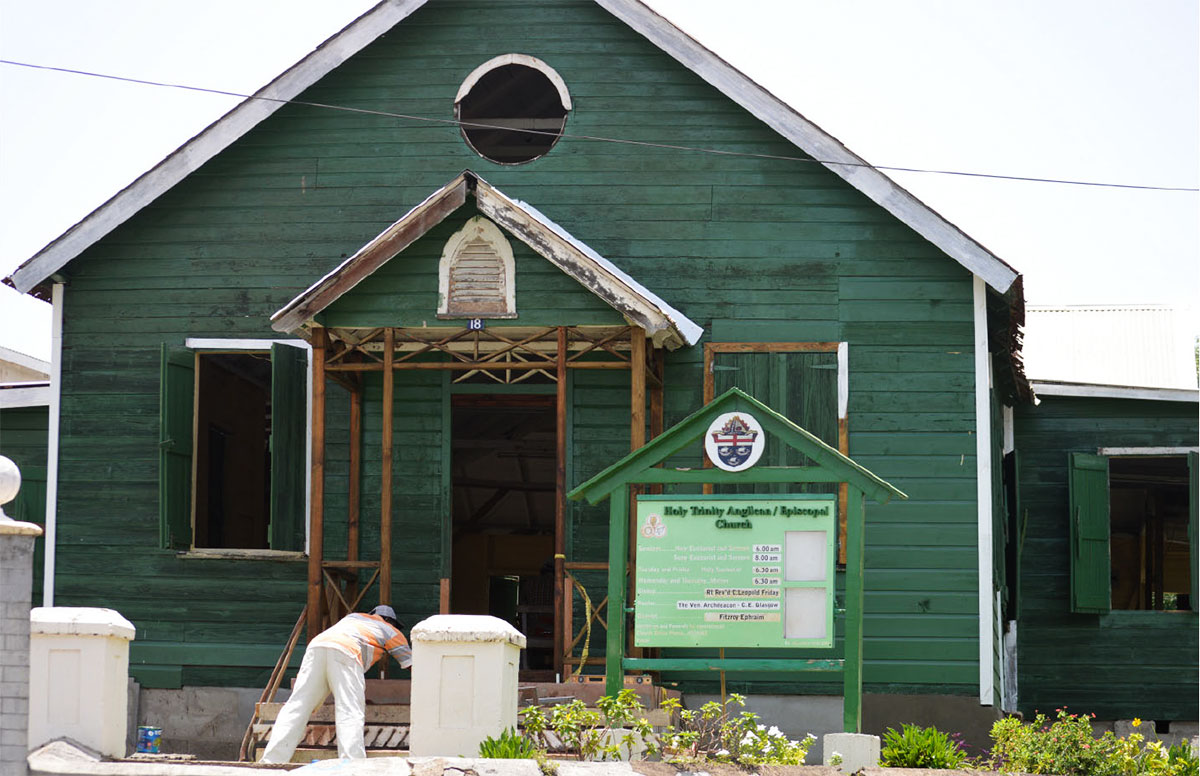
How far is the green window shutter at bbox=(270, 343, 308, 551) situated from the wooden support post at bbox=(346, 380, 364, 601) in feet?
1.44

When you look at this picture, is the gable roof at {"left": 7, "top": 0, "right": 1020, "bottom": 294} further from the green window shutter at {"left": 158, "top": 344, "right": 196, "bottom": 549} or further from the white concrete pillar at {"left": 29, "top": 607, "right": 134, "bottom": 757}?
the white concrete pillar at {"left": 29, "top": 607, "right": 134, "bottom": 757}

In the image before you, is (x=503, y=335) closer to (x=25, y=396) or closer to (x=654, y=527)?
(x=654, y=527)

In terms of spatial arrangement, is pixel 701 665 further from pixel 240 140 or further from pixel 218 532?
pixel 218 532

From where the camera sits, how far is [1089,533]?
54.4 feet

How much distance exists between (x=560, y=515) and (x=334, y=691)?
8.38 feet

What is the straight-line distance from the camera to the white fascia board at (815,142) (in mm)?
13914

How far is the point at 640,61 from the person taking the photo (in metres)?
14.8

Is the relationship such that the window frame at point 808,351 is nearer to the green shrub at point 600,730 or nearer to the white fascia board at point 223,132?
the white fascia board at point 223,132

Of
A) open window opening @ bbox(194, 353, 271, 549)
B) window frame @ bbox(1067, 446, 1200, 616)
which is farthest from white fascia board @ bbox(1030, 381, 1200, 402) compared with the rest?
open window opening @ bbox(194, 353, 271, 549)

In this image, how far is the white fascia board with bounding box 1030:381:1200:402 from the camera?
1677 cm

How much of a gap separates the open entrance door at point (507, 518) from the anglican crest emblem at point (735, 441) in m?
8.19

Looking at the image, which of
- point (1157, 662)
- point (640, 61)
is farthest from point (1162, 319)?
point (640, 61)

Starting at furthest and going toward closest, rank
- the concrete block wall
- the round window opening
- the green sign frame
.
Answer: the round window opening → the green sign frame → the concrete block wall

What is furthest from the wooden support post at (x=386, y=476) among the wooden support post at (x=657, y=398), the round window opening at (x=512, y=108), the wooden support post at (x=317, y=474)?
the round window opening at (x=512, y=108)
